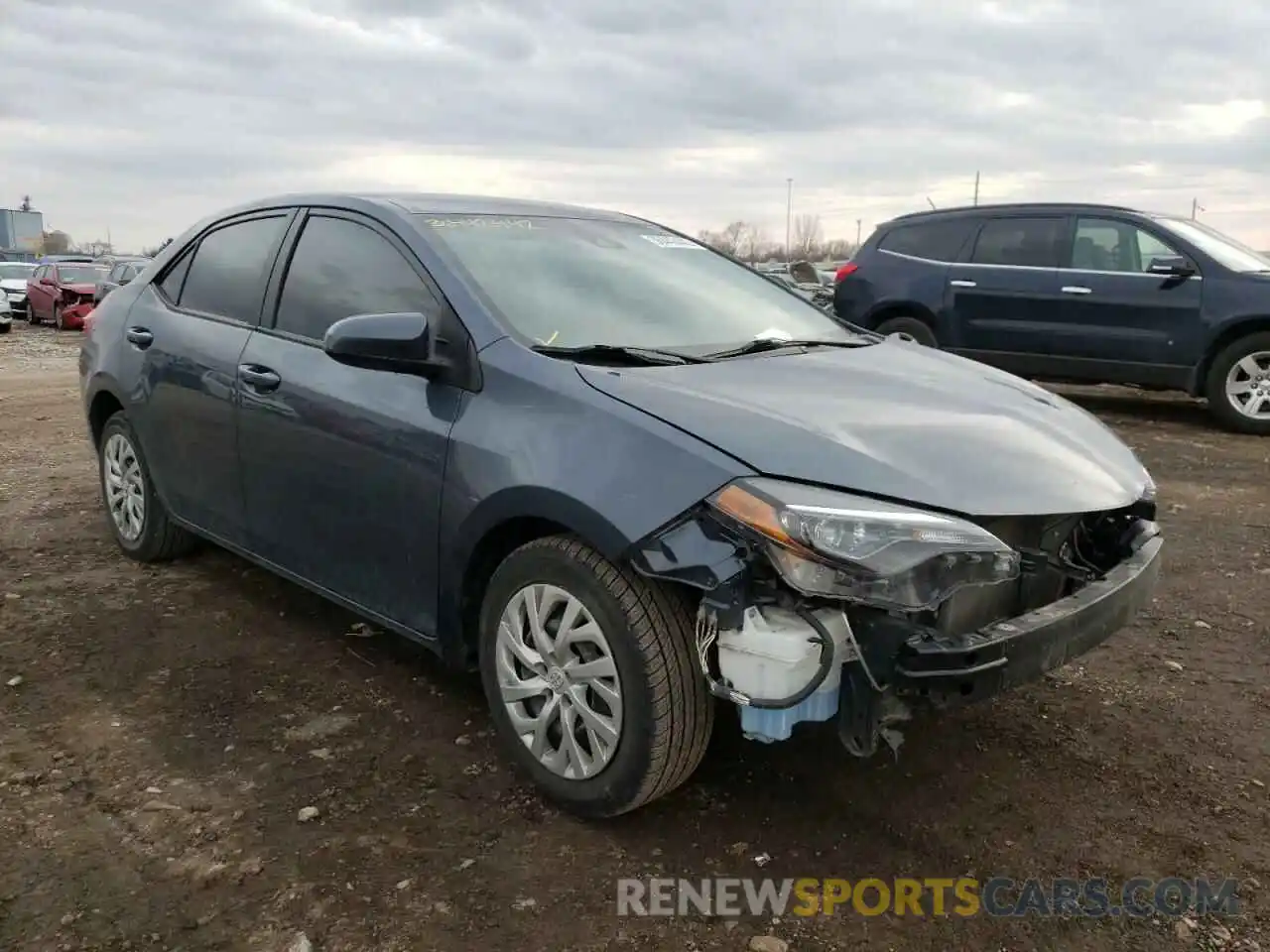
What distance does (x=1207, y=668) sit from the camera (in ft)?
12.1

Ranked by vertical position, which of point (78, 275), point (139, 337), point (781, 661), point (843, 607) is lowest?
point (781, 661)

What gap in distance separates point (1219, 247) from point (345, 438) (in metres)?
7.86

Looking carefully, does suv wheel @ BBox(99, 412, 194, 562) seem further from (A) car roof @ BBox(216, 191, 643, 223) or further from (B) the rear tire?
(B) the rear tire

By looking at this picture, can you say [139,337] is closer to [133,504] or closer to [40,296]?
[133,504]

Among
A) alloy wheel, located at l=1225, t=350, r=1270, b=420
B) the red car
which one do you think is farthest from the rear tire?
the red car

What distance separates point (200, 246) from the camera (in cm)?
440

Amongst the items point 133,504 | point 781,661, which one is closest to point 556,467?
point 781,661

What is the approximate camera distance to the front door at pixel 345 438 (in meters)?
3.02

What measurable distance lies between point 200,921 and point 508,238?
217cm

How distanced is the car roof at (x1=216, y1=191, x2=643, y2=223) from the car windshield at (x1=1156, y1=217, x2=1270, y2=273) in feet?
20.3

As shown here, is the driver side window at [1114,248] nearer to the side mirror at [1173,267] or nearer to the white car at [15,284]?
the side mirror at [1173,267]

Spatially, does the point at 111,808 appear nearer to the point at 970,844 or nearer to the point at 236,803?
the point at 236,803

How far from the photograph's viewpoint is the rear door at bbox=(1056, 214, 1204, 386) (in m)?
8.20

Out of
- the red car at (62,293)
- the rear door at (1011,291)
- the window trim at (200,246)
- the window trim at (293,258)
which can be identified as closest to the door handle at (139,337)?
the window trim at (200,246)
